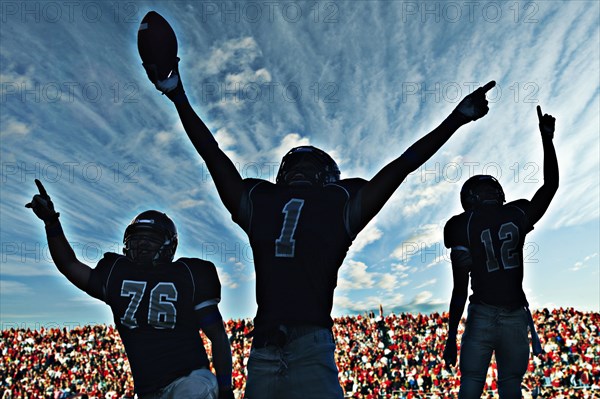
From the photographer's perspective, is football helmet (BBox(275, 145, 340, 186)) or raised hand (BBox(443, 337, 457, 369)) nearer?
football helmet (BBox(275, 145, 340, 186))

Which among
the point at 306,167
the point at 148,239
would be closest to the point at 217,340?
the point at 148,239

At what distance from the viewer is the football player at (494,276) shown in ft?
12.3

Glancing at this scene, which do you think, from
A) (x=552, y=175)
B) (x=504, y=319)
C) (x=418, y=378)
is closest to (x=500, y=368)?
(x=504, y=319)

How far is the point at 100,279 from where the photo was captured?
325 cm

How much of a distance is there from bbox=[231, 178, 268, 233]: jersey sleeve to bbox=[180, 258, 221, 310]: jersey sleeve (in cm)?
106

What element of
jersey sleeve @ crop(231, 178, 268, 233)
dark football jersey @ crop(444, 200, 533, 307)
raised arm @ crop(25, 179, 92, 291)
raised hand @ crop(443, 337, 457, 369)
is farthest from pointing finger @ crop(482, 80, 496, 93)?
raised arm @ crop(25, 179, 92, 291)

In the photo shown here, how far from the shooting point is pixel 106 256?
3.37 metres

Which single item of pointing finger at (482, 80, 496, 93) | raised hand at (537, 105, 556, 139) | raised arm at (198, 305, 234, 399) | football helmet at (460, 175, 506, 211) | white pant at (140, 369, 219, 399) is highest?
raised hand at (537, 105, 556, 139)

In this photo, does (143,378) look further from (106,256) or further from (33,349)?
(33,349)

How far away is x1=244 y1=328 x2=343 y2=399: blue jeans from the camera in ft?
6.46

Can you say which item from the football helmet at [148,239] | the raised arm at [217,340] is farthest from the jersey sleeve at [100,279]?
the raised arm at [217,340]

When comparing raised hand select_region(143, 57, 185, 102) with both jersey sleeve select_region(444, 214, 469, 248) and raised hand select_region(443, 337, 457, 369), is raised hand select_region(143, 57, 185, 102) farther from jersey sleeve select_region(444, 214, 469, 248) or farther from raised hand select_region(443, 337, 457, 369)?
raised hand select_region(443, 337, 457, 369)

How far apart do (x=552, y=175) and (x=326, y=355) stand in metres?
3.05

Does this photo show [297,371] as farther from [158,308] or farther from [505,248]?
[505,248]
